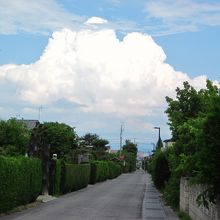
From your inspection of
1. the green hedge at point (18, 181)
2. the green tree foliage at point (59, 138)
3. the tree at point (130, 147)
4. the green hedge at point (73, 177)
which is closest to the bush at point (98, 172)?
the green tree foliage at point (59, 138)

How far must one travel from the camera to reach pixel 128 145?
584ft

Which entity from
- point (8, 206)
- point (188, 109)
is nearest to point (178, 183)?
point (188, 109)

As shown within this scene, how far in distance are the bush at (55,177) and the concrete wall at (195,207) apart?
1344 centimetres

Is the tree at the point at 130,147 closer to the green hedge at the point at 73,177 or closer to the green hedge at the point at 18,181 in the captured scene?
the green hedge at the point at 73,177

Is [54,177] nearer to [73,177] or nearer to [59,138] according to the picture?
[73,177]

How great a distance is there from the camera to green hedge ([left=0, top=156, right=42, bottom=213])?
19719 millimetres

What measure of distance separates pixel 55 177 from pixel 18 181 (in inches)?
462

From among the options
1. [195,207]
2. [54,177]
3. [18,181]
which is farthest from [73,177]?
[195,207]

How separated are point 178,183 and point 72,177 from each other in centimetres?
1537

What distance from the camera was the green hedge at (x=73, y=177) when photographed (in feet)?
118

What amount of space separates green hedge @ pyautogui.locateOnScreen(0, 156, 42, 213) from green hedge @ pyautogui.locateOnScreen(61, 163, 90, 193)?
28.2 feet

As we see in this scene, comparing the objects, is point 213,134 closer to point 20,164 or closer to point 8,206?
point 8,206

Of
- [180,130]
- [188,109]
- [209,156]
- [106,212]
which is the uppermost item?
[188,109]

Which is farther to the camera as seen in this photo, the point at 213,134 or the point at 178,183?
the point at 178,183
